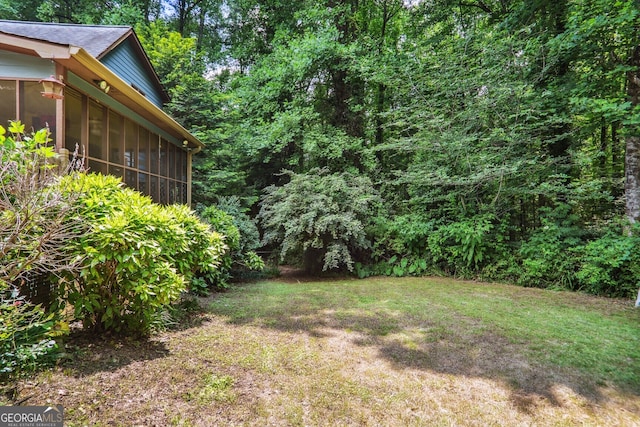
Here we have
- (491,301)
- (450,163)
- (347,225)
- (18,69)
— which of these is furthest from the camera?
(450,163)

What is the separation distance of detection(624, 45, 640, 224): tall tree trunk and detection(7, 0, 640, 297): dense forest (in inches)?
0.9

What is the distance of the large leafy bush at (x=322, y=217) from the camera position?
24.2 ft

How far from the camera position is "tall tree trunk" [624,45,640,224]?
5.67 metres

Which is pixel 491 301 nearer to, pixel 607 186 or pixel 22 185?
pixel 607 186

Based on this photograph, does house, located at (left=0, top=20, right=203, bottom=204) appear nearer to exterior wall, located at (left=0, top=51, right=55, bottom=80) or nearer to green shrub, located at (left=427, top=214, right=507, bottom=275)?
exterior wall, located at (left=0, top=51, right=55, bottom=80)

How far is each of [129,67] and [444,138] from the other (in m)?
8.61

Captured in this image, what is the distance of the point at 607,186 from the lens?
689 cm

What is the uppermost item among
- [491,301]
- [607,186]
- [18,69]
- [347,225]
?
[18,69]

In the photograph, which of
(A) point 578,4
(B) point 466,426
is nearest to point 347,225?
(B) point 466,426

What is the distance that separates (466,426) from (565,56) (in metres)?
7.70

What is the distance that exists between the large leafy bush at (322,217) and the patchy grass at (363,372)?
303 cm

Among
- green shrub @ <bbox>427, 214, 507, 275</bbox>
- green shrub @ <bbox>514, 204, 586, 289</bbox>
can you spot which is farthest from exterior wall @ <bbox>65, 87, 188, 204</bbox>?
green shrub @ <bbox>514, 204, 586, 289</bbox>

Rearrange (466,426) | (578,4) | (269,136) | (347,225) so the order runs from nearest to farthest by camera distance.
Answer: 1. (466,426)
2. (578,4)
3. (347,225)
4. (269,136)

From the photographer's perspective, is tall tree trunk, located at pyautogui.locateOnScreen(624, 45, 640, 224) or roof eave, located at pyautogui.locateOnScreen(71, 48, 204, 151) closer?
roof eave, located at pyautogui.locateOnScreen(71, 48, 204, 151)
